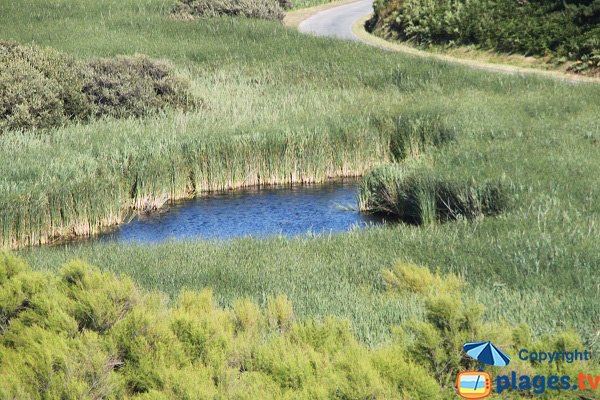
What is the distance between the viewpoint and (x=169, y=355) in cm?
697

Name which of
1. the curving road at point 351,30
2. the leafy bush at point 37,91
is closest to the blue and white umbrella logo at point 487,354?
the leafy bush at point 37,91

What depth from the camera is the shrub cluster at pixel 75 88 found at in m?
21.7

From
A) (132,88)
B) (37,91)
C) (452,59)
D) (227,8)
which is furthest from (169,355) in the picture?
(227,8)

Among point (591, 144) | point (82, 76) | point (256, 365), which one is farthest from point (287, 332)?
point (82, 76)

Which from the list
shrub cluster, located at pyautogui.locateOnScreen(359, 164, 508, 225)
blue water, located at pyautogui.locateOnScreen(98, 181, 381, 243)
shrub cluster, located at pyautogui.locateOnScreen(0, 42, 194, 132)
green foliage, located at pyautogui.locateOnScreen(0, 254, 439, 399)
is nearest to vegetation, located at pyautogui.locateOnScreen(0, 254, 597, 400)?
green foliage, located at pyautogui.locateOnScreen(0, 254, 439, 399)

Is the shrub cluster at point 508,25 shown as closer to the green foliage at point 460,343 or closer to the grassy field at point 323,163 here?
the grassy field at point 323,163

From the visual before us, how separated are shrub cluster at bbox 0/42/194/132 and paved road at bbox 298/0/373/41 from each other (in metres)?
19.5

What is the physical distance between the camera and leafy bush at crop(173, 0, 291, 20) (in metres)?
45.3

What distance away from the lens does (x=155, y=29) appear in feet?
123

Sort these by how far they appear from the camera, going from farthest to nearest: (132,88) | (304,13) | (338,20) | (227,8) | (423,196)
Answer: (304,13) → (338,20) → (227,8) → (132,88) → (423,196)

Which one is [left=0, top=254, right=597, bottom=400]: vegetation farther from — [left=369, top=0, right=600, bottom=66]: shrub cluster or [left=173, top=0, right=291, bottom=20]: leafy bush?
[left=173, top=0, right=291, bottom=20]: leafy bush

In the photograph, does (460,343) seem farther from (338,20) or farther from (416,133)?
(338,20)

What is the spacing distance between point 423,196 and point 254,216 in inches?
133

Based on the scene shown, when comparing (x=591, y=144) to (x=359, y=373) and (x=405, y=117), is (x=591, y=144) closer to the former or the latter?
(x=405, y=117)
